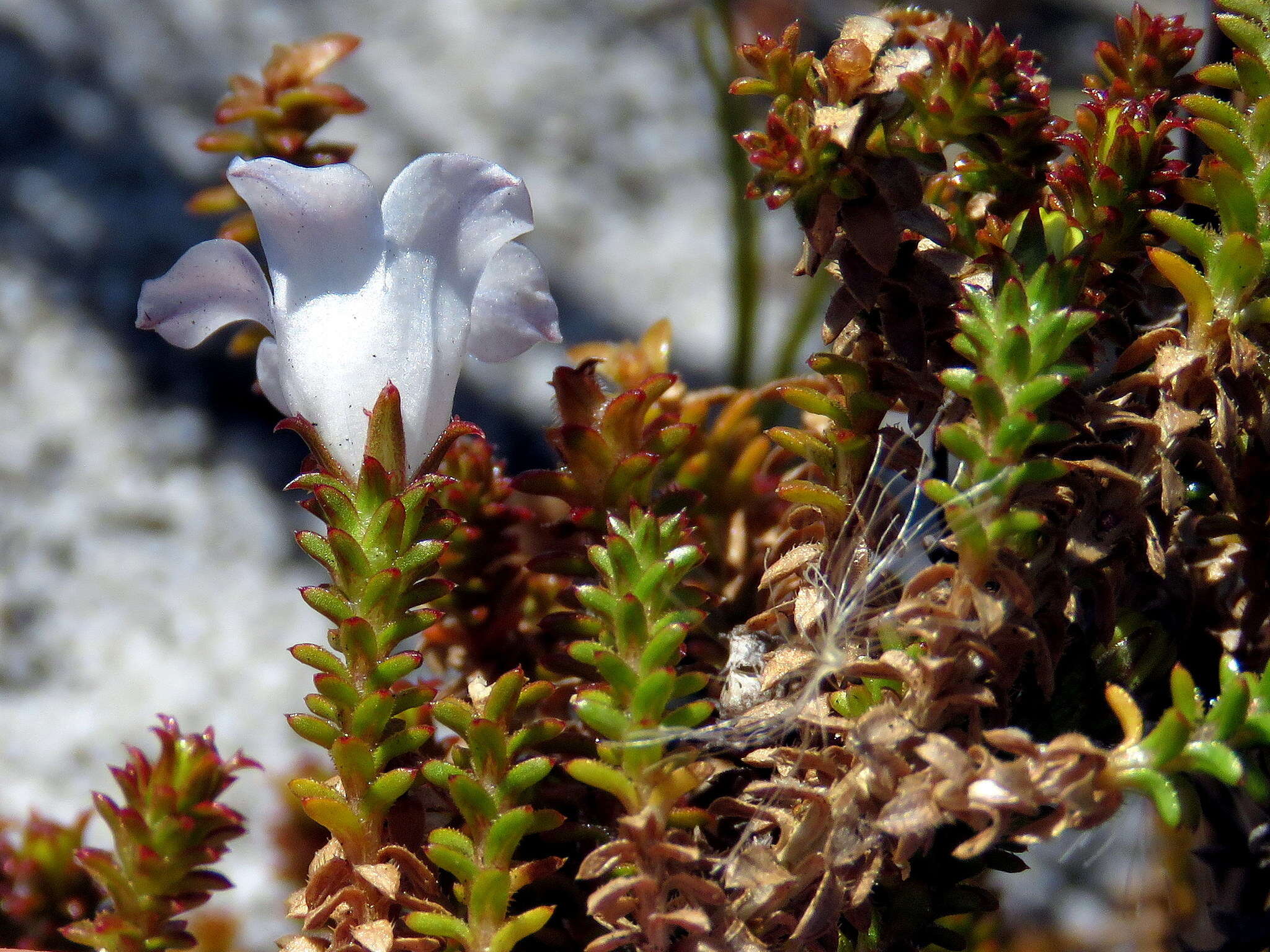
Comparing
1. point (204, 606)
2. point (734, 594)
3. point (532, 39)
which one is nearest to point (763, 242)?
point (532, 39)

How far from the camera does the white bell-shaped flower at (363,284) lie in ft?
2.16

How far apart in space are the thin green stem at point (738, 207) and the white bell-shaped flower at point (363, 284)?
0.82 m

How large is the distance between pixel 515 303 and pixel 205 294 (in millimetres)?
183

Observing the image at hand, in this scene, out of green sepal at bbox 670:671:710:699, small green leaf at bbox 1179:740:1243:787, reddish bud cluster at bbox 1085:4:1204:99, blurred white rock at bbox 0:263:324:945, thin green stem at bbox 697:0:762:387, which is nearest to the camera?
small green leaf at bbox 1179:740:1243:787

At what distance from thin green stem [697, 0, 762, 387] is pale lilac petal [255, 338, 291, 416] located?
853 millimetres

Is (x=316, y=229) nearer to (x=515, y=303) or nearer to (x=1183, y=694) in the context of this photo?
(x=515, y=303)

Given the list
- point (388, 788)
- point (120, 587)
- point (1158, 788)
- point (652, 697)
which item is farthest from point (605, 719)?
point (120, 587)

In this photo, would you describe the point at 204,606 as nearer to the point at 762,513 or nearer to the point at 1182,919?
the point at 762,513

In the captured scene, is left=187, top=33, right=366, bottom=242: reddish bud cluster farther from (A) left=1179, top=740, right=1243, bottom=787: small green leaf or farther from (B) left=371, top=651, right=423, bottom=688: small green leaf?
(A) left=1179, top=740, right=1243, bottom=787: small green leaf

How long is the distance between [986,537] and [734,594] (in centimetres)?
31

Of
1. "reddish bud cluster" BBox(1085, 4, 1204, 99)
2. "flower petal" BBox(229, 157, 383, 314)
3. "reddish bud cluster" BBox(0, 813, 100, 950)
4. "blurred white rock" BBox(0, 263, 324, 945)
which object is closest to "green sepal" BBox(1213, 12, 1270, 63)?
"reddish bud cluster" BBox(1085, 4, 1204, 99)

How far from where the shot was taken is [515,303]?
0.70m

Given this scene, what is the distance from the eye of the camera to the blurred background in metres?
1.95

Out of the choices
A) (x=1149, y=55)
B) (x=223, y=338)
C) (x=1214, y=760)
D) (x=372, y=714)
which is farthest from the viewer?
(x=223, y=338)
